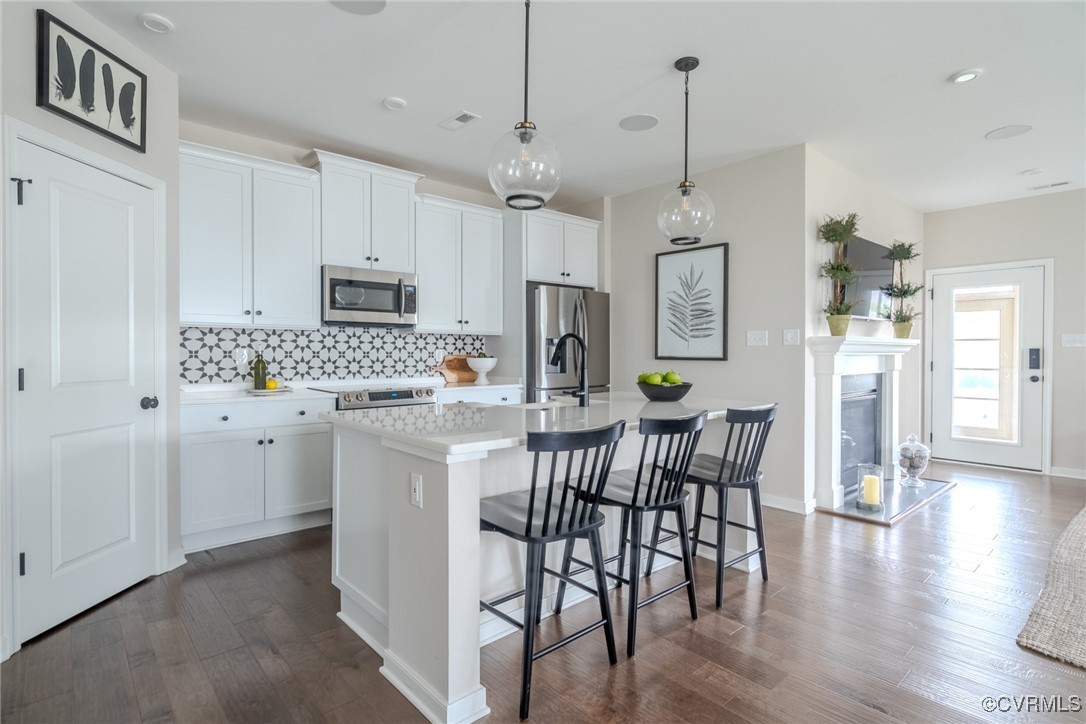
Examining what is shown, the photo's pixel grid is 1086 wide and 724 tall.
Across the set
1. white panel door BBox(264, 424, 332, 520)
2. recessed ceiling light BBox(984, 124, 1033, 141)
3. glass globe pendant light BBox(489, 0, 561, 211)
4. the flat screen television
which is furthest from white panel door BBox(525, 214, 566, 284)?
recessed ceiling light BBox(984, 124, 1033, 141)

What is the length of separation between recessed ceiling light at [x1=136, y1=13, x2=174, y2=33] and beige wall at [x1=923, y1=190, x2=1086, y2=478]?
23.0 feet

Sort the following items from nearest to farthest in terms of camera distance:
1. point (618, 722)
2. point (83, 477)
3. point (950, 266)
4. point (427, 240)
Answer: point (618, 722), point (83, 477), point (427, 240), point (950, 266)

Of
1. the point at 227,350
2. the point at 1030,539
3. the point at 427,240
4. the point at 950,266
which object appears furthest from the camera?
the point at 950,266

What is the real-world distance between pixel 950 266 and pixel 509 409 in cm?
575

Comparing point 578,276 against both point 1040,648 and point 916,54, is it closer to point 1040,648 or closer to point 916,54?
point 916,54

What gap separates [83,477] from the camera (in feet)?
8.00

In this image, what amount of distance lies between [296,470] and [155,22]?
2.45m

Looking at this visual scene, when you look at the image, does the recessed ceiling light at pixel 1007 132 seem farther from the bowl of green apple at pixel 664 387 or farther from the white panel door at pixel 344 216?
the white panel door at pixel 344 216

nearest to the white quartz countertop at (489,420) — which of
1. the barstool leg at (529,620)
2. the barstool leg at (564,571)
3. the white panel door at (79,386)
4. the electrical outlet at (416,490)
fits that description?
the electrical outlet at (416,490)

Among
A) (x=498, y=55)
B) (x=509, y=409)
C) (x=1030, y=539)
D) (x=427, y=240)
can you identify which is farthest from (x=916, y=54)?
(x=427, y=240)

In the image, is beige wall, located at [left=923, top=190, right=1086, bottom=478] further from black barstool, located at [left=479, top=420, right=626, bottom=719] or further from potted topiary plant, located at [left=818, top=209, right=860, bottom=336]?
black barstool, located at [left=479, top=420, right=626, bottom=719]

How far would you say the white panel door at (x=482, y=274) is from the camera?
4.73 m

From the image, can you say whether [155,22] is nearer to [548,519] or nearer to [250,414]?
[250,414]

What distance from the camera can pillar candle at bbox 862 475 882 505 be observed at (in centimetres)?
396
